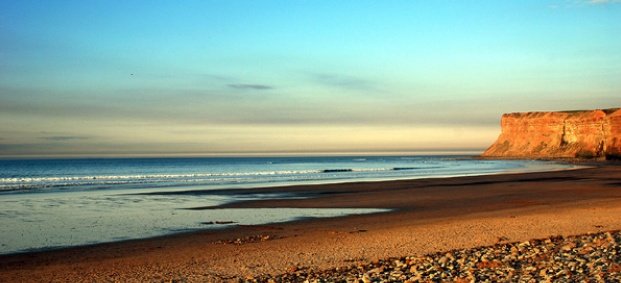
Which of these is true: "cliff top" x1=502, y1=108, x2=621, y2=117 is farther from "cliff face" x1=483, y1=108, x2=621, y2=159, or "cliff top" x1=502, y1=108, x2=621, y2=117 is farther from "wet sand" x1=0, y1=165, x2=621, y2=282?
"wet sand" x1=0, y1=165, x2=621, y2=282

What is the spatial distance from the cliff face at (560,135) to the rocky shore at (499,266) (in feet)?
357

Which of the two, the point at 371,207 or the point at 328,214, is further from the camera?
the point at 371,207

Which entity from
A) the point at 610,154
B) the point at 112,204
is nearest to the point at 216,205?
the point at 112,204

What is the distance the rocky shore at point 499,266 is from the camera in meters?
9.16

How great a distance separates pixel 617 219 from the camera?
17.3 metres

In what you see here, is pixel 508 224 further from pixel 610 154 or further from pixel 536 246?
pixel 610 154

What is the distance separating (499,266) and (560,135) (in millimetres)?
135279

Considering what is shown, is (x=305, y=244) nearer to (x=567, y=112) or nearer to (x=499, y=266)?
(x=499, y=266)

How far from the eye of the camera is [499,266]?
10.1 m

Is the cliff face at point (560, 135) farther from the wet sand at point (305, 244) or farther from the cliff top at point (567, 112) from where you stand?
the wet sand at point (305, 244)

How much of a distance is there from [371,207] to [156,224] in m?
9.22

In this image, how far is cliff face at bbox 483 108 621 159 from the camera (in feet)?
Answer: 378

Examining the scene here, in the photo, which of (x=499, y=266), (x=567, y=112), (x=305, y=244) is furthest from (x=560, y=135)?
(x=499, y=266)

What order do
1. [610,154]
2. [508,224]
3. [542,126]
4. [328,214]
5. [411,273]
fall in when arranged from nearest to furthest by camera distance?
[411,273], [508,224], [328,214], [610,154], [542,126]
